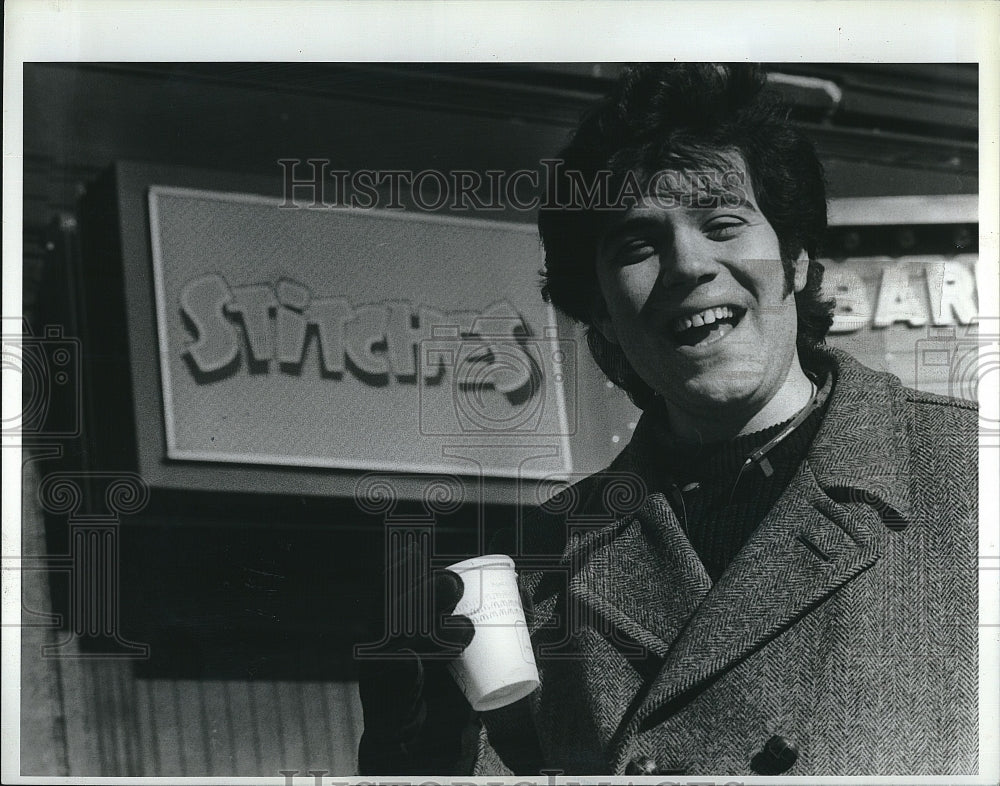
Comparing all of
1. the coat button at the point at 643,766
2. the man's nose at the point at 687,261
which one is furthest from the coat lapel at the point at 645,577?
the man's nose at the point at 687,261

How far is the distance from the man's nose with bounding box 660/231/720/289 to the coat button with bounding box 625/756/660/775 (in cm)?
151

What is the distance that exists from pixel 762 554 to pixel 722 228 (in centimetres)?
106

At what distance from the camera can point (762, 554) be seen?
140 inches

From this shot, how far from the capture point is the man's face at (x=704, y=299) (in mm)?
3633

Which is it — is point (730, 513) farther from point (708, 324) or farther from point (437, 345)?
point (437, 345)

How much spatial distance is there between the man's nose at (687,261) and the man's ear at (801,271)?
11.2 inches

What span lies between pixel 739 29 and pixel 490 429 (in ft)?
5.17

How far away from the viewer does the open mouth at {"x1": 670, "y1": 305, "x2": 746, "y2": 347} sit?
3635mm

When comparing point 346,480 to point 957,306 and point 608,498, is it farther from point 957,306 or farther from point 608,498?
point 957,306

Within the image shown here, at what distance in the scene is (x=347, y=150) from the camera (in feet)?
12.4

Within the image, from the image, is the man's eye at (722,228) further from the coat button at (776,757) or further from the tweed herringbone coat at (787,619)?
the coat button at (776,757)

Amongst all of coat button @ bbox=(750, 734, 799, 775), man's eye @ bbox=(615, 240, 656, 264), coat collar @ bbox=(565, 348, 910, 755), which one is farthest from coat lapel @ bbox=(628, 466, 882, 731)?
man's eye @ bbox=(615, 240, 656, 264)

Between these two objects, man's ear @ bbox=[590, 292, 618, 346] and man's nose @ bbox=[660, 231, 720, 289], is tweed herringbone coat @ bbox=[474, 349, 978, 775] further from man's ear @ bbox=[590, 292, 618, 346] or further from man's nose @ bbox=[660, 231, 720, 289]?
man's nose @ bbox=[660, 231, 720, 289]

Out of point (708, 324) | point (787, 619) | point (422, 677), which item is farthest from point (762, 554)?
point (422, 677)
